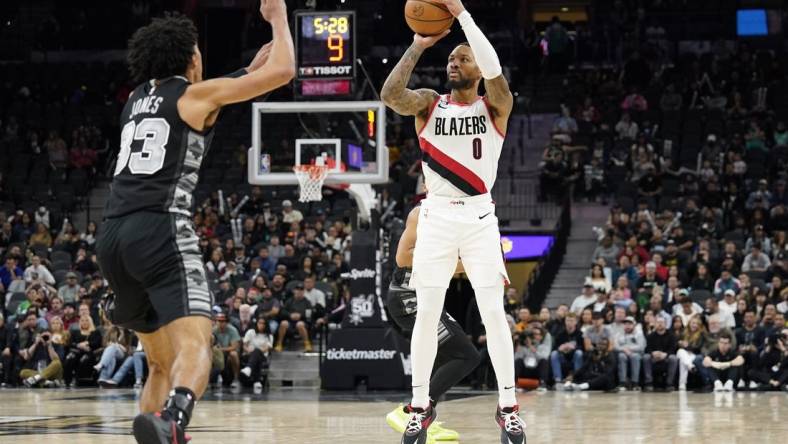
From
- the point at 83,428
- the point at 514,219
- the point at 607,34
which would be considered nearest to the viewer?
the point at 83,428

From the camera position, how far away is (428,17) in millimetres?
7789

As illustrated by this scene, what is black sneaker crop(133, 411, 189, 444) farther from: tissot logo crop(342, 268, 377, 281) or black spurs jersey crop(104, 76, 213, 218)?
tissot logo crop(342, 268, 377, 281)

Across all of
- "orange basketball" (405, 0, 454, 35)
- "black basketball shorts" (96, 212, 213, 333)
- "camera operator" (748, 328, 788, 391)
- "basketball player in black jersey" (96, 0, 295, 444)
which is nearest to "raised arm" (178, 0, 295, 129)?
"basketball player in black jersey" (96, 0, 295, 444)

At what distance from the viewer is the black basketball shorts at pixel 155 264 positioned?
5812 millimetres

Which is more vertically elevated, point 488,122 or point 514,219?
point 488,122

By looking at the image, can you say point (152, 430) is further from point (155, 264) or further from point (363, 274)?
point (363, 274)

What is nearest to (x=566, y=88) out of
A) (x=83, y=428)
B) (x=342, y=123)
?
(x=342, y=123)

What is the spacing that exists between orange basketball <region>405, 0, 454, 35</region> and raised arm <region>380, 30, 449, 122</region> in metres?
0.05

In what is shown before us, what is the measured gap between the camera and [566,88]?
2850 cm

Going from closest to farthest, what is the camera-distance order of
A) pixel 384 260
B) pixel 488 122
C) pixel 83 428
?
pixel 488 122 < pixel 83 428 < pixel 384 260

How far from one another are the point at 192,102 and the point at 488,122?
2.31 meters

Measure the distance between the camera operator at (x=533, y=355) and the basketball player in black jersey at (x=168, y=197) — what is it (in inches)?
475

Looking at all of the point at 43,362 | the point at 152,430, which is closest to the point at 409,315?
the point at 152,430

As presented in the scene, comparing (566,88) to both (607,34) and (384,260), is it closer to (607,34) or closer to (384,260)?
(607,34)
